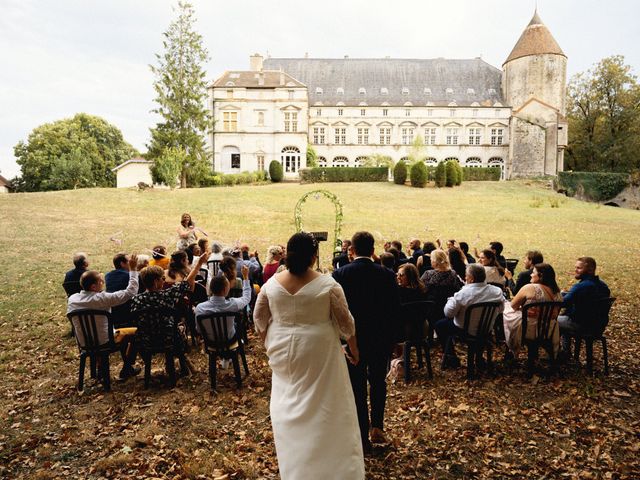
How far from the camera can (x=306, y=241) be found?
122 inches

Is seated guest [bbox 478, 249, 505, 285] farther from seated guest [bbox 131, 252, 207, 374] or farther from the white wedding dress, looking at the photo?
seated guest [bbox 131, 252, 207, 374]

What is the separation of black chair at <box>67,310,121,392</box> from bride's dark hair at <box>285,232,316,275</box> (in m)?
3.31

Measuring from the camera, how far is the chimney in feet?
152

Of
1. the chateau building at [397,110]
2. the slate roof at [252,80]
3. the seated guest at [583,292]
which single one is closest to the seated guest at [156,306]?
the seated guest at [583,292]

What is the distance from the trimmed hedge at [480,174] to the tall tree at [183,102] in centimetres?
2285

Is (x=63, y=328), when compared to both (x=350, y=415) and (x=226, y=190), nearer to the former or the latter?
(x=350, y=415)

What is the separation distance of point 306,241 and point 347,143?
150 ft

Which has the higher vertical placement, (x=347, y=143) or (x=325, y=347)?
(x=347, y=143)

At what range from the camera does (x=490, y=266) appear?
6.68 meters

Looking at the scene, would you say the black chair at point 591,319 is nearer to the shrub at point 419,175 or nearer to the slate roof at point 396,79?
the shrub at point 419,175

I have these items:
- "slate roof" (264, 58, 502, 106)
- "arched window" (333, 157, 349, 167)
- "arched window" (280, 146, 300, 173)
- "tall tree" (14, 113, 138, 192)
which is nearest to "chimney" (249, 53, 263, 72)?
"slate roof" (264, 58, 502, 106)

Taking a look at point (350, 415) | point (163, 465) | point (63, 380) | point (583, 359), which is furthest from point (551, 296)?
point (63, 380)

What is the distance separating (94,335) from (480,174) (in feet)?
128

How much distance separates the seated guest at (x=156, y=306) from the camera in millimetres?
5227
